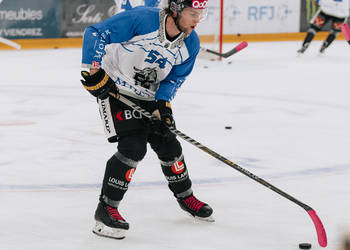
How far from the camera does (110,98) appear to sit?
261cm

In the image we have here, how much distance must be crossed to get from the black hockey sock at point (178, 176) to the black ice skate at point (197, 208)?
0.10 feet

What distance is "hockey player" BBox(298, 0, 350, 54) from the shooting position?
9625 mm

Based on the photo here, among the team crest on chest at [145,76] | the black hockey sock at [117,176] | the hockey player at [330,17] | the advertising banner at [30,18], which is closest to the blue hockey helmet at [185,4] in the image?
the team crest on chest at [145,76]

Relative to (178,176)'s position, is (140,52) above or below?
above

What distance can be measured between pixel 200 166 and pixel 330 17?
6705mm

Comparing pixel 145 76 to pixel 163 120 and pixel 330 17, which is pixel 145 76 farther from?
pixel 330 17

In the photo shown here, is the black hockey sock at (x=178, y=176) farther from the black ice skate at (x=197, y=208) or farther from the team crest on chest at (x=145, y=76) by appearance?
the team crest on chest at (x=145, y=76)

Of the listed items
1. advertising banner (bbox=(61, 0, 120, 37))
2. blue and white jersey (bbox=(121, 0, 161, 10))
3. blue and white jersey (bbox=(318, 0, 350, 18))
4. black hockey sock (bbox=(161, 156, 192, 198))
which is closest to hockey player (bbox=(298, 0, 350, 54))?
blue and white jersey (bbox=(318, 0, 350, 18))

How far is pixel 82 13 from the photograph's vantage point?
1005cm

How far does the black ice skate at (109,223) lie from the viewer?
8.16ft

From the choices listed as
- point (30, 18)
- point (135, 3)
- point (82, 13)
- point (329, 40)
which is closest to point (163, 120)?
point (135, 3)

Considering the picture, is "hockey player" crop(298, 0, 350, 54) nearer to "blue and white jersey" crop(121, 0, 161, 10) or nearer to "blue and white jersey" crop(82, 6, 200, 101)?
"blue and white jersey" crop(121, 0, 161, 10)

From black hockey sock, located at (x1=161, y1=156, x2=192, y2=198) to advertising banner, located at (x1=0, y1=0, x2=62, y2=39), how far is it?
7.34 meters

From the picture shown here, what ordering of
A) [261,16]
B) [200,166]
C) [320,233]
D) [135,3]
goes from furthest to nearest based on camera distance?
[261,16] → [135,3] → [200,166] → [320,233]
